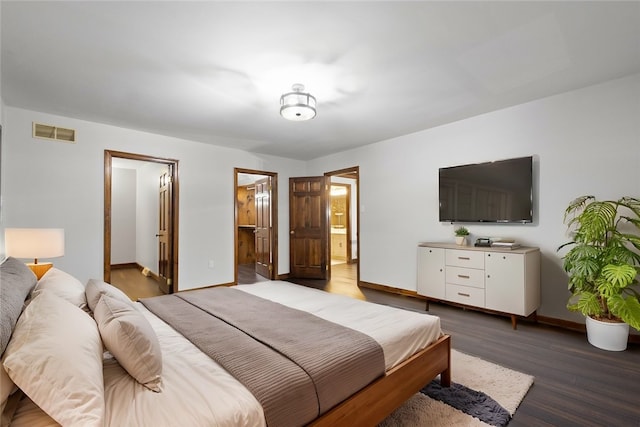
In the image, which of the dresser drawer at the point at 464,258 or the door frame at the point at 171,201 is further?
the door frame at the point at 171,201

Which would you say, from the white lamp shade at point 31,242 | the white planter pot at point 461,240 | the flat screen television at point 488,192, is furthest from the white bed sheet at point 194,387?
the flat screen television at point 488,192

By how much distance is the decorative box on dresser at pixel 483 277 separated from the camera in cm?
296

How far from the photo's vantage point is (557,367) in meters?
2.30

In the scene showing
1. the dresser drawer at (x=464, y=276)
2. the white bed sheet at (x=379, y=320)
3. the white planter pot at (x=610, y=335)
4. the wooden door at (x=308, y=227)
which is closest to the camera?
the white bed sheet at (x=379, y=320)

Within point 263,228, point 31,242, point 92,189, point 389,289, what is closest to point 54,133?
point 92,189

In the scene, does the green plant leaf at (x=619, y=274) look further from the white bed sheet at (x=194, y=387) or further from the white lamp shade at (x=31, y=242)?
the white lamp shade at (x=31, y=242)

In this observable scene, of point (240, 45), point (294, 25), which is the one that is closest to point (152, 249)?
point (240, 45)

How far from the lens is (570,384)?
2.08 meters

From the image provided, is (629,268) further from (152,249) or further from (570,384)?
(152,249)

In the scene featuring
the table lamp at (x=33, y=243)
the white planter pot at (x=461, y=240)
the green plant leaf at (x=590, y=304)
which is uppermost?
the table lamp at (x=33, y=243)

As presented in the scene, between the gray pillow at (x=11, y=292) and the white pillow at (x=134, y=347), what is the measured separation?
0.29 m

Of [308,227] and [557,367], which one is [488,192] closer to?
[557,367]

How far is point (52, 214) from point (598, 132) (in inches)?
237

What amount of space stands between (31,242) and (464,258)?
4.15 m
